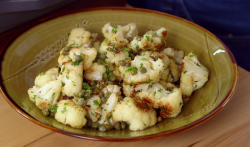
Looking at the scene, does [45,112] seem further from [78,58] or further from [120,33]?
[120,33]

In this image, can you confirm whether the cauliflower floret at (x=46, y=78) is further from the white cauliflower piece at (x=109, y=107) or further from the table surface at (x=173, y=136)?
the white cauliflower piece at (x=109, y=107)

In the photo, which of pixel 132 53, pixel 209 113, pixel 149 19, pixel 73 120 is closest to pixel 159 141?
pixel 209 113

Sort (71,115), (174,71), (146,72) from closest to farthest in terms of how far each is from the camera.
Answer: (71,115) < (146,72) < (174,71)

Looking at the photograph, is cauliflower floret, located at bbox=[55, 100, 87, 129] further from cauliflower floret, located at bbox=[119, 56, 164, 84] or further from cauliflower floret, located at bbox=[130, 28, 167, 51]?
cauliflower floret, located at bbox=[130, 28, 167, 51]

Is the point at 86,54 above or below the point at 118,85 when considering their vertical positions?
above

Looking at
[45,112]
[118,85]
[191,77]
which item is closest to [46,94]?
[45,112]

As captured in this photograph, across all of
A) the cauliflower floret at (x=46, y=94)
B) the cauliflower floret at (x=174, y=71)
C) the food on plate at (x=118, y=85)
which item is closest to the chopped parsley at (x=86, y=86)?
the food on plate at (x=118, y=85)
